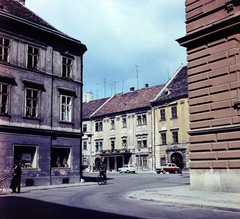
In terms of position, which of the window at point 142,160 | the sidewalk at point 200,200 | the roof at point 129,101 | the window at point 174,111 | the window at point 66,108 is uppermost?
the roof at point 129,101

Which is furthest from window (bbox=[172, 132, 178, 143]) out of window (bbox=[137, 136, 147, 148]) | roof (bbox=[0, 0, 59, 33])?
roof (bbox=[0, 0, 59, 33])

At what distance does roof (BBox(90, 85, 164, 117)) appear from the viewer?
5441cm

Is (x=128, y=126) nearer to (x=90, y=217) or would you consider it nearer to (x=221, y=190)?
(x=221, y=190)

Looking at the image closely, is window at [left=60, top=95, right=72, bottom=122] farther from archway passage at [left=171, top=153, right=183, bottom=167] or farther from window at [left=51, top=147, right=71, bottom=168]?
archway passage at [left=171, top=153, right=183, bottom=167]

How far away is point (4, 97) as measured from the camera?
20469 millimetres

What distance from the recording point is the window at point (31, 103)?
2173 cm

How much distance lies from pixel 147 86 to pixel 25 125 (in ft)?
136

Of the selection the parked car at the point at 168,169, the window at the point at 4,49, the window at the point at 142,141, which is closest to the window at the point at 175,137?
the parked car at the point at 168,169

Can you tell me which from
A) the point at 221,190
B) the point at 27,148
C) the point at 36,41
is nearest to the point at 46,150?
the point at 27,148

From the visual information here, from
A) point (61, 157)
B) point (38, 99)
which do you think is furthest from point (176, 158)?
point (38, 99)

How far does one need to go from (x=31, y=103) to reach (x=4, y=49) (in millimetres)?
4154

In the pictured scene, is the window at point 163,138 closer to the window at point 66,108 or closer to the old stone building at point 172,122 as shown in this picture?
the old stone building at point 172,122

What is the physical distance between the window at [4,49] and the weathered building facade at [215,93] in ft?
40.3

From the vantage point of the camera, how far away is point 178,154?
47.1m
